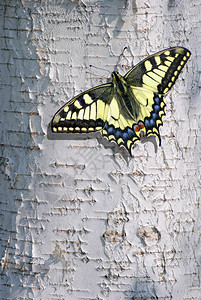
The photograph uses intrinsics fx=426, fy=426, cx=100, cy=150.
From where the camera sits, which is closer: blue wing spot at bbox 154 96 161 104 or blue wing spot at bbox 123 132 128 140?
blue wing spot at bbox 123 132 128 140

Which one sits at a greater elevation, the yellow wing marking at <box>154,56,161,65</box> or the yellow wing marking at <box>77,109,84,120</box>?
the yellow wing marking at <box>154,56,161,65</box>

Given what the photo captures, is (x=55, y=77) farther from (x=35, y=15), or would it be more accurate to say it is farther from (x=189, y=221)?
(x=189, y=221)

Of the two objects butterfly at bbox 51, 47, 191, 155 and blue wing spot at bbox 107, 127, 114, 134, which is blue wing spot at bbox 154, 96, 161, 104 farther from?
blue wing spot at bbox 107, 127, 114, 134

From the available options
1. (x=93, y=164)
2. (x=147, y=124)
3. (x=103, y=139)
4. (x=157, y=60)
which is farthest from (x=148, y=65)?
(x=93, y=164)

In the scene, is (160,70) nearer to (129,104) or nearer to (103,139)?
(129,104)

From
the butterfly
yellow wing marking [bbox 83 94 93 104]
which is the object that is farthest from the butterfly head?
yellow wing marking [bbox 83 94 93 104]

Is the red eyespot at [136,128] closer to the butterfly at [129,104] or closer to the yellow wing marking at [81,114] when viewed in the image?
the butterfly at [129,104]

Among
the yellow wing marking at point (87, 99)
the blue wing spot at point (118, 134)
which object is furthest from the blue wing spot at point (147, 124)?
the yellow wing marking at point (87, 99)
